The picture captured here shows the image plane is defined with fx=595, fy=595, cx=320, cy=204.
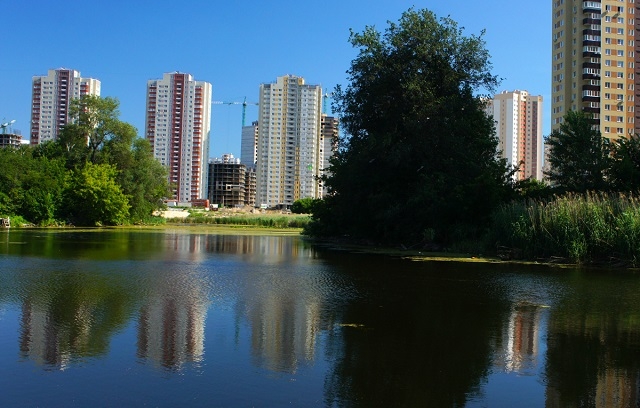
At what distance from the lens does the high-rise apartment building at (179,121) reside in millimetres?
134500

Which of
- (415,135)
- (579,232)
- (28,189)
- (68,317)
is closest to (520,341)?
(68,317)

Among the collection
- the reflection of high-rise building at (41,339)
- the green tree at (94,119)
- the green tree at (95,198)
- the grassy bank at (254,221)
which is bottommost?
the reflection of high-rise building at (41,339)

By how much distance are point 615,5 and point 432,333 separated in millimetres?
90451

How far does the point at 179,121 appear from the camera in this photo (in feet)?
450

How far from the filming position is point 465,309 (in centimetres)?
1100

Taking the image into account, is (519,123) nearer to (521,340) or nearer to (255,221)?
(255,221)

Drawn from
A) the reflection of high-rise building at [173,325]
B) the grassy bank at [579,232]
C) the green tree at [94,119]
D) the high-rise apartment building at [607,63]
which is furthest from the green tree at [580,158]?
the high-rise apartment building at [607,63]


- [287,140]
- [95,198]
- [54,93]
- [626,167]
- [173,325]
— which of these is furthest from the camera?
[287,140]

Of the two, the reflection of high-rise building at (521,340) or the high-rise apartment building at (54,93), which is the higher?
the high-rise apartment building at (54,93)

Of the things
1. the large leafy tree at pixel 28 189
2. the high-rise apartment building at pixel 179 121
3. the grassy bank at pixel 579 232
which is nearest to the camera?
the grassy bank at pixel 579 232

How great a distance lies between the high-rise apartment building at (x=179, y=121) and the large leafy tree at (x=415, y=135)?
103 metres

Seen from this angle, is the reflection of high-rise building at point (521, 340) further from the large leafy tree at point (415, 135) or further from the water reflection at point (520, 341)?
the large leafy tree at point (415, 135)

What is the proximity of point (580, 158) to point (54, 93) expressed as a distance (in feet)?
363

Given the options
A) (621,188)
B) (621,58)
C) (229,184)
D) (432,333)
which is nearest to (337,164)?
(621,188)
